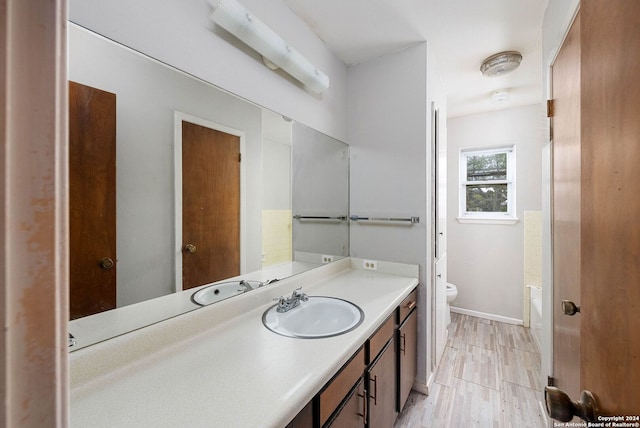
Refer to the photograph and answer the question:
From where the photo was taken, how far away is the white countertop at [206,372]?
663mm

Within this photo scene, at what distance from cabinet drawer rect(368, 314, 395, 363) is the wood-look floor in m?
0.70

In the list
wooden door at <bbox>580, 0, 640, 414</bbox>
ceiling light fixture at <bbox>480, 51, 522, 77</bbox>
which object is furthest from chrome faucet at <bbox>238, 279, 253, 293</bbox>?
ceiling light fixture at <bbox>480, 51, 522, 77</bbox>

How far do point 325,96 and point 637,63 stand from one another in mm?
1712

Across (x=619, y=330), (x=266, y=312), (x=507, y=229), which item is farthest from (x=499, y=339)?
(x=619, y=330)

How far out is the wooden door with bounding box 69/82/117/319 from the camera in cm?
81

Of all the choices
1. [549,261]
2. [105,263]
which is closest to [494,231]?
[549,261]

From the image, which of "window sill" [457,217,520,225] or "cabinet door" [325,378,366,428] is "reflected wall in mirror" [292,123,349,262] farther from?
"window sill" [457,217,520,225]

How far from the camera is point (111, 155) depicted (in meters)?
0.89

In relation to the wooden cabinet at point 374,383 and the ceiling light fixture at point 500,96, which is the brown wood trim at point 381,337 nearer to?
the wooden cabinet at point 374,383

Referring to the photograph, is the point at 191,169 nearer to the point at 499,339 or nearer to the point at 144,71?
the point at 144,71

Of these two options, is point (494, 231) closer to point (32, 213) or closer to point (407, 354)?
point (407, 354)

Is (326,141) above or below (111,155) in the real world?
above

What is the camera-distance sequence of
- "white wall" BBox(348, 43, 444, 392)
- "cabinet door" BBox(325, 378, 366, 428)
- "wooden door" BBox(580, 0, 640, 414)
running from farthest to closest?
"white wall" BBox(348, 43, 444, 392) < "cabinet door" BBox(325, 378, 366, 428) < "wooden door" BBox(580, 0, 640, 414)

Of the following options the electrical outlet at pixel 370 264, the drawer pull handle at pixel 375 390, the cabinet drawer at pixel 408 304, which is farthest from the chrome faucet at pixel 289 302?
the electrical outlet at pixel 370 264
